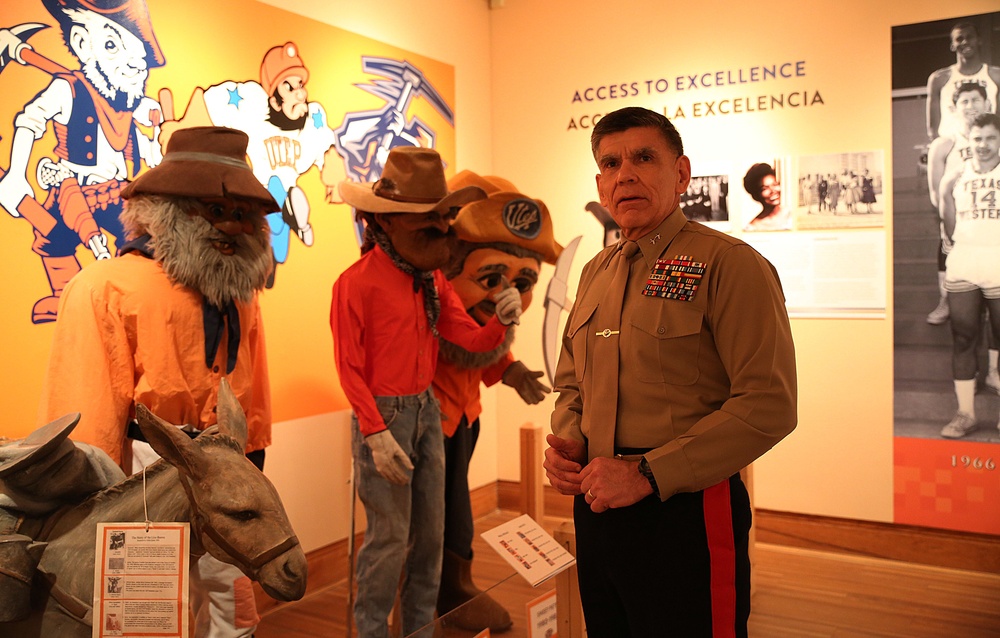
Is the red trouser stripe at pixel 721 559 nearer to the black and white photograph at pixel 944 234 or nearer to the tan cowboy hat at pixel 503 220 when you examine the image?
the tan cowboy hat at pixel 503 220

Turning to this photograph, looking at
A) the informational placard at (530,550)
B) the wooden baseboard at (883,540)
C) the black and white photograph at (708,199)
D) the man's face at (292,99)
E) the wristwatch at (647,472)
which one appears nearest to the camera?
the wristwatch at (647,472)

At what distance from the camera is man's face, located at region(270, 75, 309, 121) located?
3.48 m

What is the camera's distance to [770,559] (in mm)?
4047

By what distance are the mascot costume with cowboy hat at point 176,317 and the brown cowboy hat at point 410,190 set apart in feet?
1.39

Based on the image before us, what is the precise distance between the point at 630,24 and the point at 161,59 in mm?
2584

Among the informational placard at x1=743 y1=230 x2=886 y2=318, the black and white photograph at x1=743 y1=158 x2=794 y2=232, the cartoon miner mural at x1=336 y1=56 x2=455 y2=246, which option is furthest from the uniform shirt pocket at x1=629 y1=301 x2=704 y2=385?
the black and white photograph at x1=743 y1=158 x2=794 y2=232

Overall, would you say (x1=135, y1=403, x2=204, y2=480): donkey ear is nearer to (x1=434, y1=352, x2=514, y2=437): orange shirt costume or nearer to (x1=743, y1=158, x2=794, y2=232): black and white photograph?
(x1=434, y1=352, x2=514, y2=437): orange shirt costume

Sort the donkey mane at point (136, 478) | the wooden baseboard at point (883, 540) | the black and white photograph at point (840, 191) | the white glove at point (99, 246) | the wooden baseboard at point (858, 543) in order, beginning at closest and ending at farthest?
the donkey mane at point (136, 478) < the white glove at point (99, 246) < the wooden baseboard at point (858, 543) < the wooden baseboard at point (883, 540) < the black and white photograph at point (840, 191)

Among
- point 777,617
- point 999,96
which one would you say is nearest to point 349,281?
point 777,617

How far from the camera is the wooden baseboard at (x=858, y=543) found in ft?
12.2

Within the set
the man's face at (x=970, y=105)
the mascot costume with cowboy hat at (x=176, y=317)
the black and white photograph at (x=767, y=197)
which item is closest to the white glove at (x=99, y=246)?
the mascot costume with cowboy hat at (x=176, y=317)

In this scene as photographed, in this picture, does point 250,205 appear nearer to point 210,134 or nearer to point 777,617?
point 210,134

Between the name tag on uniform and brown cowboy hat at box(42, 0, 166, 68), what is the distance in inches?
84.6

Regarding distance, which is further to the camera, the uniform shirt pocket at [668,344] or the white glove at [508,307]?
the white glove at [508,307]
